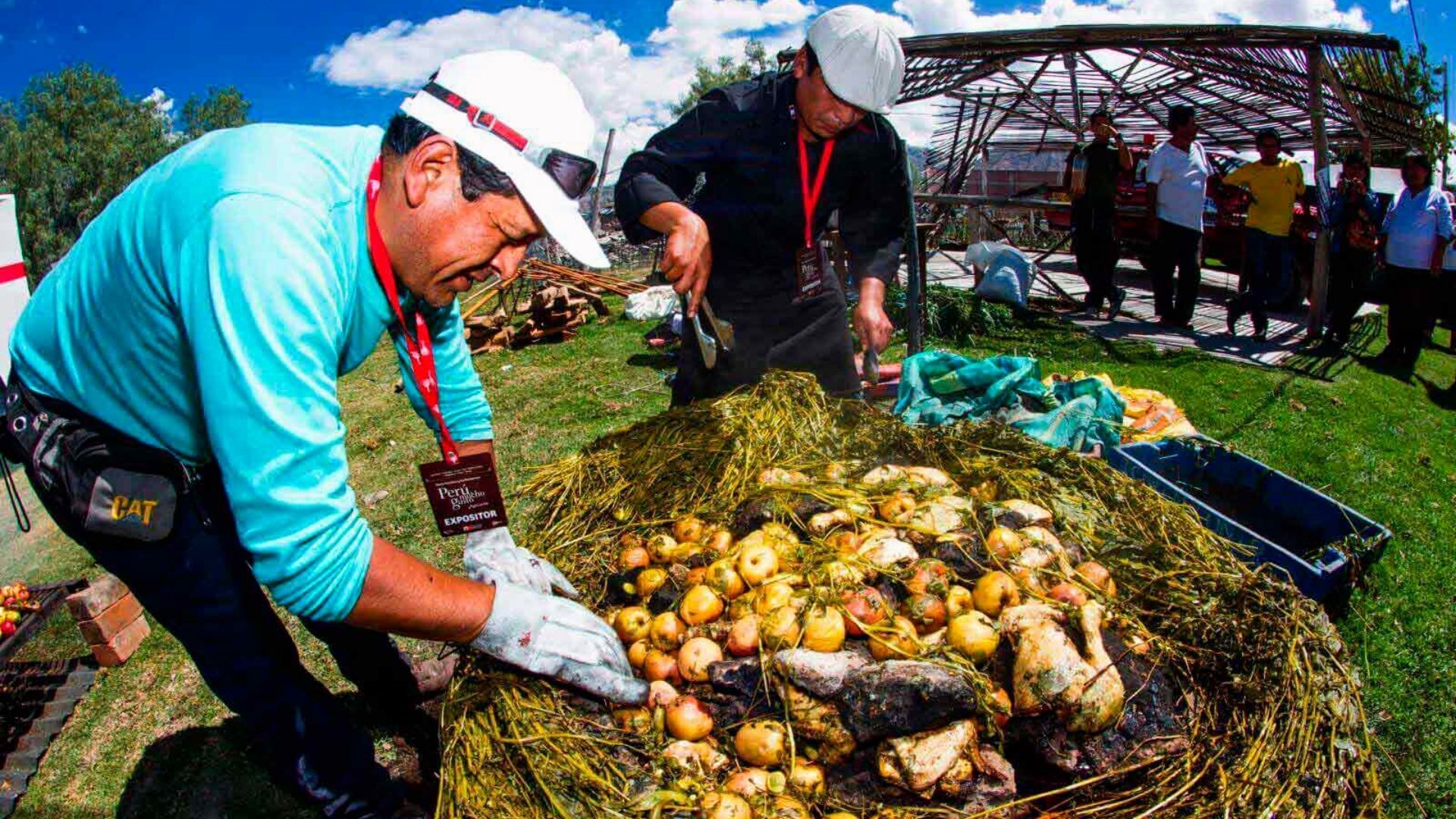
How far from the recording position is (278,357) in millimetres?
1407

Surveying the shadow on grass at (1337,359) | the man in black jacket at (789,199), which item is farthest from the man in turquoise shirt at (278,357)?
the shadow on grass at (1337,359)

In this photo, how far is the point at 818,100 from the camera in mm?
2998

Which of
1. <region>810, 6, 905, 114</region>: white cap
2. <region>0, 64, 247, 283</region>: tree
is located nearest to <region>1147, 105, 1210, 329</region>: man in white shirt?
<region>810, 6, 905, 114</region>: white cap

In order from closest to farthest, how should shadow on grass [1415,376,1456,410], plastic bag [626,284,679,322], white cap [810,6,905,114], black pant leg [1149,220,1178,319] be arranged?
white cap [810,6,905,114] → shadow on grass [1415,376,1456,410] → black pant leg [1149,220,1178,319] → plastic bag [626,284,679,322]

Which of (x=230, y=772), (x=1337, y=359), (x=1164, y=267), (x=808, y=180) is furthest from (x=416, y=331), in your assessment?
(x=1164, y=267)

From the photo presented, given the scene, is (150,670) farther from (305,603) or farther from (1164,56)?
(1164,56)

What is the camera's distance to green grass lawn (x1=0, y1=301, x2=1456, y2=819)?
2918 millimetres

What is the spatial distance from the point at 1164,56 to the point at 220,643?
10205 millimetres

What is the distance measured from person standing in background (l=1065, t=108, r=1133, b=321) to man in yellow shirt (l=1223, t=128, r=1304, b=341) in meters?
1.32

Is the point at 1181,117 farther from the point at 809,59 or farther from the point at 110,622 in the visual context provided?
the point at 110,622

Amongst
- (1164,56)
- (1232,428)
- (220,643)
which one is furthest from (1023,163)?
(220,643)

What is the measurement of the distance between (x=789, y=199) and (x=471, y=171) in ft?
6.48

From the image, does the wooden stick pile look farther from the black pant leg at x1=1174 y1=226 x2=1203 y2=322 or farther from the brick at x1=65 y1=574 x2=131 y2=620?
the brick at x1=65 y1=574 x2=131 y2=620

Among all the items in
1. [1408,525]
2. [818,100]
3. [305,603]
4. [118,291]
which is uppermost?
[818,100]
